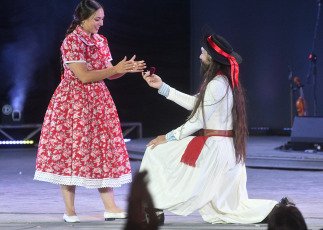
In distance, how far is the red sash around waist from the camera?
13.1 ft

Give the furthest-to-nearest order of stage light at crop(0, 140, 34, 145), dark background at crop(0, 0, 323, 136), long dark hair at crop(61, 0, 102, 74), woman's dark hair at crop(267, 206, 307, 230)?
stage light at crop(0, 140, 34, 145) → dark background at crop(0, 0, 323, 136) → long dark hair at crop(61, 0, 102, 74) → woman's dark hair at crop(267, 206, 307, 230)

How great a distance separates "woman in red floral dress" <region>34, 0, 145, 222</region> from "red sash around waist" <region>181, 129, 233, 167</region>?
46cm

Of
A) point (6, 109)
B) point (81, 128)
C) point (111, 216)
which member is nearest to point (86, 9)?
point (81, 128)

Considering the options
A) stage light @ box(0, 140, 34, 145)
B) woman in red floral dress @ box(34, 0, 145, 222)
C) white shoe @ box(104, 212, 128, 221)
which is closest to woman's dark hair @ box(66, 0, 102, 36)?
woman in red floral dress @ box(34, 0, 145, 222)

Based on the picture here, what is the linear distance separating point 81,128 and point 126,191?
163cm

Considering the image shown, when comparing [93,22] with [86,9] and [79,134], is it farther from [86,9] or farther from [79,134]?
[79,134]

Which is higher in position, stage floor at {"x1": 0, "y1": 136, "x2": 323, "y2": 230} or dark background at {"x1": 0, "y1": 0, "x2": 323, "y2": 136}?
dark background at {"x1": 0, "y1": 0, "x2": 323, "y2": 136}

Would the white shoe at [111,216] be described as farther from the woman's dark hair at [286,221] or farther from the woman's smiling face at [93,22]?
the woman's dark hair at [286,221]

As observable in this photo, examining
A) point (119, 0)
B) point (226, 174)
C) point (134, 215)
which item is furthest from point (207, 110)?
point (119, 0)

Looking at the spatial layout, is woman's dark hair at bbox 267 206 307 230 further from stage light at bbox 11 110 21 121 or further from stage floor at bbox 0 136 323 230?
stage light at bbox 11 110 21 121

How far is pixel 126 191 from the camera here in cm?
570

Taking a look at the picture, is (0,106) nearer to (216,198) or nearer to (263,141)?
(263,141)

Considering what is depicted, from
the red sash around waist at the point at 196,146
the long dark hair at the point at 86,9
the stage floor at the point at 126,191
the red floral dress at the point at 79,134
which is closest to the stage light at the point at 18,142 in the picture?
the stage floor at the point at 126,191

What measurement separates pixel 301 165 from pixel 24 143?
4.94 m
